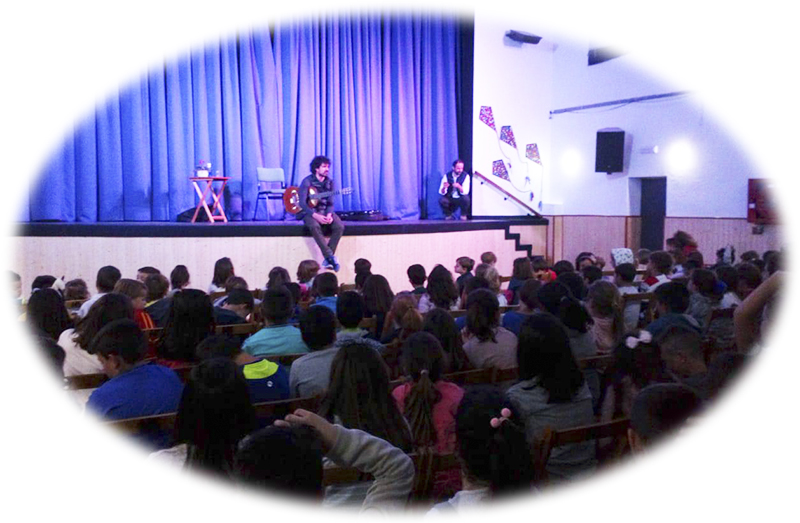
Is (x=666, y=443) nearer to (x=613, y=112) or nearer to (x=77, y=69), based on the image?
(x=77, y=69)

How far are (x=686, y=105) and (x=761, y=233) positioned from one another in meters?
2.08

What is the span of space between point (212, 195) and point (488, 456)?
780cm

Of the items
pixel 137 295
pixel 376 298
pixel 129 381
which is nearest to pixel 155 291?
pixel 137 295

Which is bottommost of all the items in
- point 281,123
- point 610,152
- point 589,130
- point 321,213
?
point 321,213

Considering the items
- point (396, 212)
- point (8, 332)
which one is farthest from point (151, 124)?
point (8, 332)

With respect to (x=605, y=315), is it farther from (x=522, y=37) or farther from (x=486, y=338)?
(x=522, y=37)

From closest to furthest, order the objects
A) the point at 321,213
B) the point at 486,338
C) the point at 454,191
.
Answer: the point at 486,338 < the point at 321,213 < the point at 454,191

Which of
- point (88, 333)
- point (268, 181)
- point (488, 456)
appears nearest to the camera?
point (488, 456)

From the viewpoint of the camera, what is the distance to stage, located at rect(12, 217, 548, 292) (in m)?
7.09

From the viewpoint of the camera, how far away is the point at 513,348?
3.30 m

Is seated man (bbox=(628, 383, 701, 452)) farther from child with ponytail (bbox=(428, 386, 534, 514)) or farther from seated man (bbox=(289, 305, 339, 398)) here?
seated man (bbox=(289, 305, 339, 398))

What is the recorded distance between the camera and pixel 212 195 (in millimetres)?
9000

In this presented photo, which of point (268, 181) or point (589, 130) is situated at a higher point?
point (589, 130)

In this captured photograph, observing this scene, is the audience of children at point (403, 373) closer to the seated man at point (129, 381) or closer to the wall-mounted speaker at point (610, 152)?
the seated man at point (129, 381)
